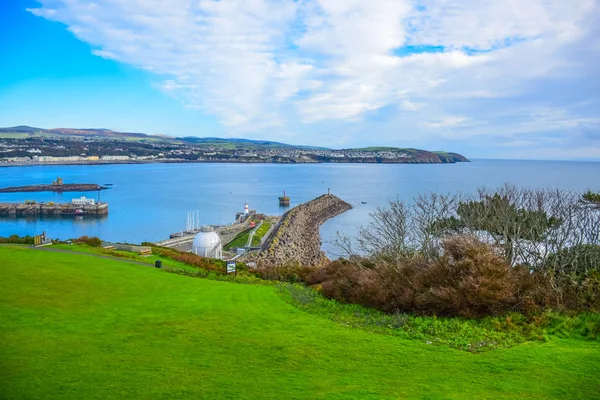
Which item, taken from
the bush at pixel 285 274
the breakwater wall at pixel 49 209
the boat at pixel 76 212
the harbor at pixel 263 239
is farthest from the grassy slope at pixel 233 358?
the boat at pixel 76 212

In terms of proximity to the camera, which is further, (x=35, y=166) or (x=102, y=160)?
(x=102, y=160)

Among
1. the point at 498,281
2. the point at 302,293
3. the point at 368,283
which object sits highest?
the point at 498,281

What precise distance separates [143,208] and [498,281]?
6534 cm

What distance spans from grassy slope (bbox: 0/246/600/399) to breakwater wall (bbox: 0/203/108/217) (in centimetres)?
5632

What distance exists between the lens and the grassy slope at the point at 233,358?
227 inches

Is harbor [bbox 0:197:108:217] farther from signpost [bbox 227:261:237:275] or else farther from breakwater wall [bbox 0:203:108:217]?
signpost [bbox 227:261:237:275]

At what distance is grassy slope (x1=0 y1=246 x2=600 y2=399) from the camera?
5.77m

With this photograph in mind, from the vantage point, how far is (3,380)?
5.86 metres

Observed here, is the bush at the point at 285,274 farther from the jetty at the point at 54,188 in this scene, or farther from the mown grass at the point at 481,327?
the jetty at the point at 54,188

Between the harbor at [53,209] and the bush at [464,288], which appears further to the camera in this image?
the harbor at [53,209]

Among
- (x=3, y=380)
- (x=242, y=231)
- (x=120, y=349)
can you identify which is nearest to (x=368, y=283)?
(x=120, y=349)

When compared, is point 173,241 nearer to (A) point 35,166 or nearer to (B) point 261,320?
(B) point 261,320

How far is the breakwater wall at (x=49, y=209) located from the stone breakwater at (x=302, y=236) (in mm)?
29402

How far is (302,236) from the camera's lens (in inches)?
1719
